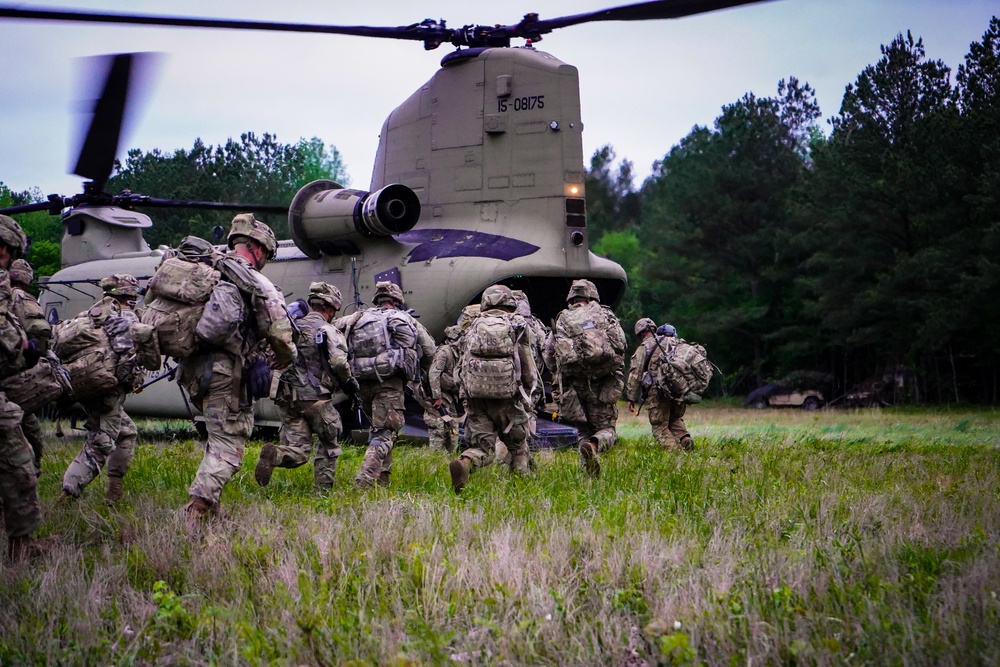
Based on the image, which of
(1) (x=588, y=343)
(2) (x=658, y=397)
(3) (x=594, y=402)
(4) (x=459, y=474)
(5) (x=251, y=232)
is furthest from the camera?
(2) (x=658, y=397)

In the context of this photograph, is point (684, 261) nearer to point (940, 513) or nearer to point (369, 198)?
point (369, 198)

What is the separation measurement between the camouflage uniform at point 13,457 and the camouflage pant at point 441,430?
643 centimetres

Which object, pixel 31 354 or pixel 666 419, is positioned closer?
pixel 31 354

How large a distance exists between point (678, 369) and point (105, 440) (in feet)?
19.3

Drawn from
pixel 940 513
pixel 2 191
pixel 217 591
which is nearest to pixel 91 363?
pixel 217 591

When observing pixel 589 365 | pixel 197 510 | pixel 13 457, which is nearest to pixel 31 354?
pixel 13 457

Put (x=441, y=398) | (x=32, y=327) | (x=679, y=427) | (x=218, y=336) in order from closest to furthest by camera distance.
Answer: (x=32, y=327), (x=218, y=336), (x=679, y=427), (x=441, y=398)

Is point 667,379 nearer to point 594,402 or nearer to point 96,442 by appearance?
point 594,402

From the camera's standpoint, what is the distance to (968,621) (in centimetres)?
351

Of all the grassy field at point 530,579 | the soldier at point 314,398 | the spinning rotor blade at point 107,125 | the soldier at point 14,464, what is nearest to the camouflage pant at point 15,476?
the soldier at point 14,464

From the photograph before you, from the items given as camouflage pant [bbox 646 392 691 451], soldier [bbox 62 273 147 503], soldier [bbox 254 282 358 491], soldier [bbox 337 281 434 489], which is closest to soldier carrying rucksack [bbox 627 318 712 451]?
camouflage pant [bbox 646 392 691 451]

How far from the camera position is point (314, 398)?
7824 mm

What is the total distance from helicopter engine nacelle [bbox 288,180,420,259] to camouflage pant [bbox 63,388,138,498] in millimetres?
4713

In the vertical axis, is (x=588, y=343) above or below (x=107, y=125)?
below
